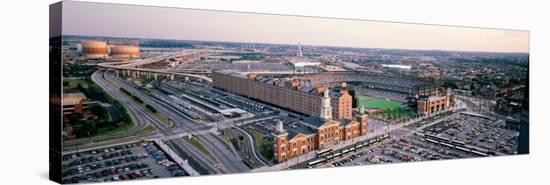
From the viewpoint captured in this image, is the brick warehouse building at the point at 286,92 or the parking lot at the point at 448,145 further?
the parking lot at the point at 448,145

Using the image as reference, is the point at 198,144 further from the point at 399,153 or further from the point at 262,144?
the point at 399,153

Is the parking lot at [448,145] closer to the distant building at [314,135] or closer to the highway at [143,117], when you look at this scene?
the distant building at [314,135]

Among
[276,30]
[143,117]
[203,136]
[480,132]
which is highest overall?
[276,30]

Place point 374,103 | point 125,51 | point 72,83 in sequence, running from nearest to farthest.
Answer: point 72,83
point 125,51
point 374,103

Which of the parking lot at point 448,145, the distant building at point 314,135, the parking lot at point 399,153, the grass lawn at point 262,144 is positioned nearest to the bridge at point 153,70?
the grass lawn at point 262,144

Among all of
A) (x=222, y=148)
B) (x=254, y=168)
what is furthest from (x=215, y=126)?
(x=254, y=168)

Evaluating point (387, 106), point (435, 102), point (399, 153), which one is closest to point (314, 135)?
point (387, 106)

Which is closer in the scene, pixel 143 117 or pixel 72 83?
pixel 72 83
